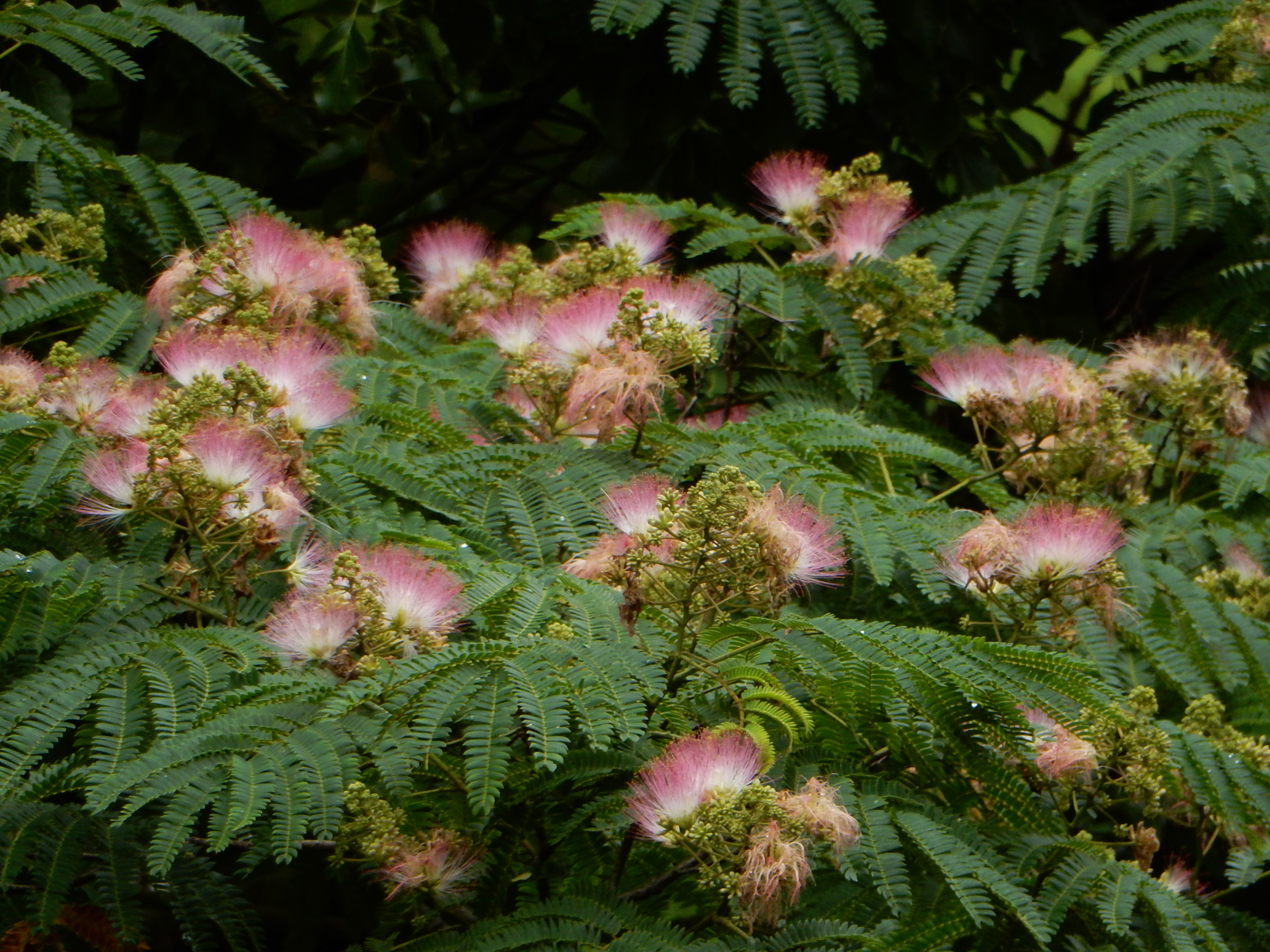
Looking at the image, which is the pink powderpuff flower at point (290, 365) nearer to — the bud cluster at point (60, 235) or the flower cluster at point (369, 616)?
the flower cluster at point (369, 616)

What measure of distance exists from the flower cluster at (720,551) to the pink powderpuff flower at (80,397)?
125cm

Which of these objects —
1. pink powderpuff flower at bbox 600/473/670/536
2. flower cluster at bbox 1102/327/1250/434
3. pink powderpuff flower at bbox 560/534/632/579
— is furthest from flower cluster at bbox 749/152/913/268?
pink powderpuff flower at bbox 560/534/632/579

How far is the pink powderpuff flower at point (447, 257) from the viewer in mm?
4840

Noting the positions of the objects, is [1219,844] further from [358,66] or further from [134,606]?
[358,66]

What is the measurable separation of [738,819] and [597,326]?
1.52 metres

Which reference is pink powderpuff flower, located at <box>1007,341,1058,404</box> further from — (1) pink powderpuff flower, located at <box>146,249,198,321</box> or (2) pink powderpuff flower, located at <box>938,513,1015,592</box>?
(1) pink powderpuff flower, located at <box>146,249,198,321</box>

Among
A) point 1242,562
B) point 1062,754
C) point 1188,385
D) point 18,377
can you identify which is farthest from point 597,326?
point 1242,562

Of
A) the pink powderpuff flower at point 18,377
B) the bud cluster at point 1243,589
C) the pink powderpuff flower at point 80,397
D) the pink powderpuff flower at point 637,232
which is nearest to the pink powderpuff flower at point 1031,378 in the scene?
the bud cluster at point 1243,589

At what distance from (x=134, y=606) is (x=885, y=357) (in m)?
2.36

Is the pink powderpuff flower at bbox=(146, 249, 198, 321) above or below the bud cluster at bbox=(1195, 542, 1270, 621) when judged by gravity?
above

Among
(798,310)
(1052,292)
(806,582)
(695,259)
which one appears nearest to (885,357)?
(798,310)

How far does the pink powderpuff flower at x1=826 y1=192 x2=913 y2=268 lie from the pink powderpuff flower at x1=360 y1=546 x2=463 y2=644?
2.04 m

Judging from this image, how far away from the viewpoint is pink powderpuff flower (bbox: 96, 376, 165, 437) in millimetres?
3133

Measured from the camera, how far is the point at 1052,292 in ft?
20.7
